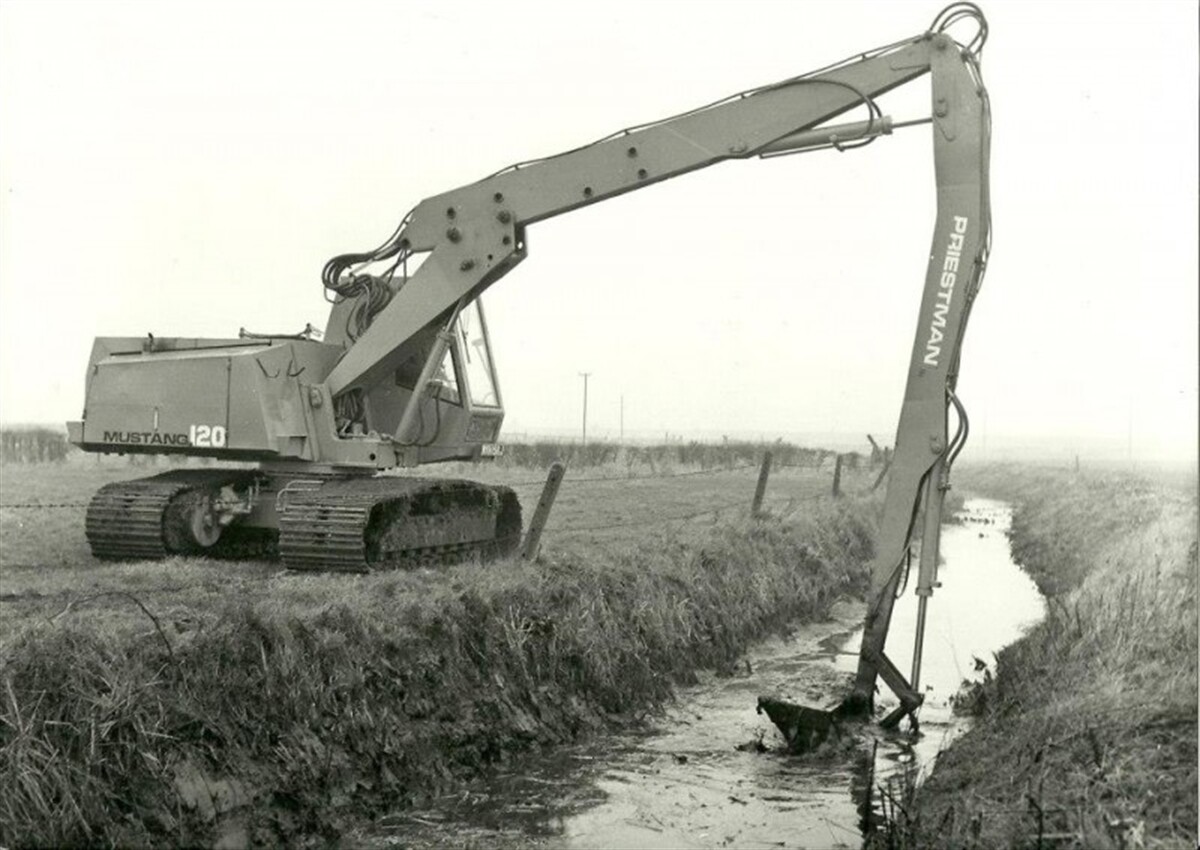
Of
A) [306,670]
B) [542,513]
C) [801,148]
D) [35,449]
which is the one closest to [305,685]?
[306,670]

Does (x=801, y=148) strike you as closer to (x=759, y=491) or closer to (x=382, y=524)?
(x=382, y=524)

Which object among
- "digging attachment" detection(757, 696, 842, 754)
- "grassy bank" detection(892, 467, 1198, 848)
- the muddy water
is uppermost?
"grassy bank" detection(892, 467, 1198, 848)

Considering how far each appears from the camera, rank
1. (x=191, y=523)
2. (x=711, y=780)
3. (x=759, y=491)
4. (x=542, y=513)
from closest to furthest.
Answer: (x=711, y=780) < (x=542, y=513) < (x=191, y=523) < (x=759, y=491)

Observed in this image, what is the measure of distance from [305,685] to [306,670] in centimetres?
10

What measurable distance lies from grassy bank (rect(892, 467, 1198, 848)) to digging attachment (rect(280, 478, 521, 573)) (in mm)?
4856

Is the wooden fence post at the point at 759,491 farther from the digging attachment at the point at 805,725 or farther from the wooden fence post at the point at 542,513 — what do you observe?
the digging attachment at the point at 805,725

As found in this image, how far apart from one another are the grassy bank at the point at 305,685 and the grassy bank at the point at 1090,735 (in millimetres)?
2860

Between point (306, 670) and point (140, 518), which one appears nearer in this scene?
point (306, 670)

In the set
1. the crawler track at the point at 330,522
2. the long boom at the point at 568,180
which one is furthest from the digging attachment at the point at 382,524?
the long boom at the point at 568,180

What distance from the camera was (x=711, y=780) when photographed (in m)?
7.32

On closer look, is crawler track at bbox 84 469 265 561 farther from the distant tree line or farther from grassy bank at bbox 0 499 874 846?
the distant tree line

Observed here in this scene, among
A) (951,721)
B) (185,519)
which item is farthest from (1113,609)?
(185,519)

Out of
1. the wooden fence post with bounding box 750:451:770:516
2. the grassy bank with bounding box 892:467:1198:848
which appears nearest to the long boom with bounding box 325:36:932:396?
the grassy bank with bounding box 892:467:1198:848

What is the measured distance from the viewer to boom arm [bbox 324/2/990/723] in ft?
26.8
